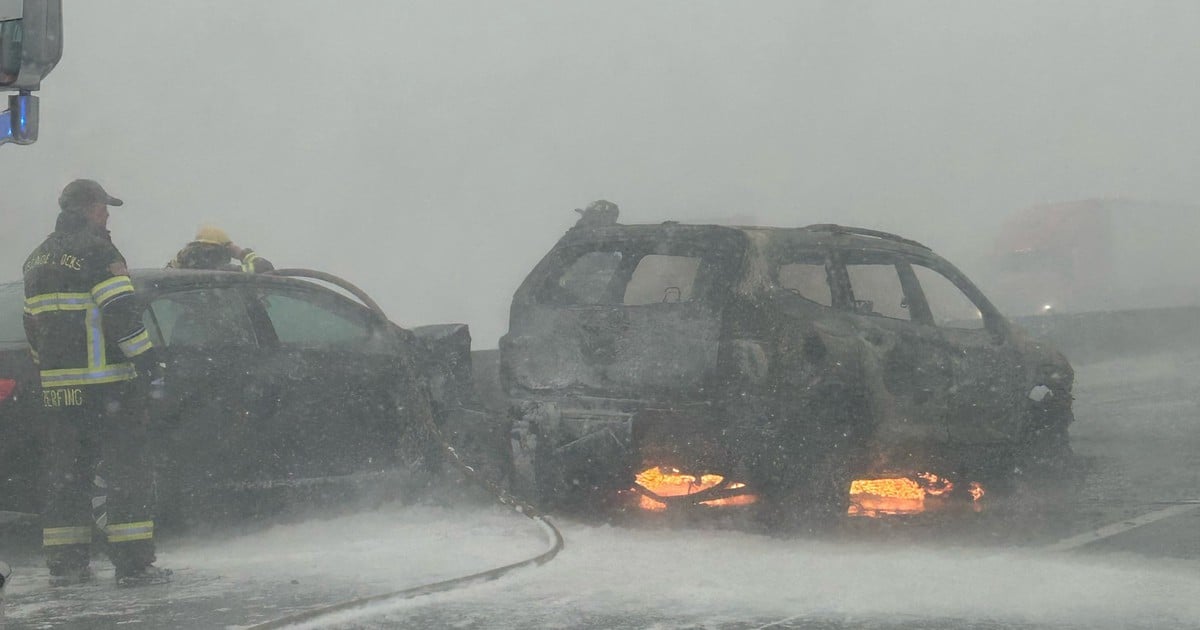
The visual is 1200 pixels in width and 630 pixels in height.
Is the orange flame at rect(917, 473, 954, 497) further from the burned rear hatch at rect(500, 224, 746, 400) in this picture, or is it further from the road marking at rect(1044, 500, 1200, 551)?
the burned rear hatch at rect(500, 224, 746, 400)

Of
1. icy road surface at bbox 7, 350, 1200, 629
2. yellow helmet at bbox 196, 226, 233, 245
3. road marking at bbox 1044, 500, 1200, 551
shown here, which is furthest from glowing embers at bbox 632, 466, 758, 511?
yellow helmet at bbox 196, 226, 233, 245

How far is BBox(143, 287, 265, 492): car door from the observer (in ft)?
20.2

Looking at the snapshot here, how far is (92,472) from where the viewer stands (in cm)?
585

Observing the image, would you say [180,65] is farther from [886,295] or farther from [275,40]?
[886,295]

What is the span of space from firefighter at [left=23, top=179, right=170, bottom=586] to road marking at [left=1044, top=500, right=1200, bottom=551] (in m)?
4.33

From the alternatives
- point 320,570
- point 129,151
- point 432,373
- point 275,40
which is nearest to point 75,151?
point 129,151

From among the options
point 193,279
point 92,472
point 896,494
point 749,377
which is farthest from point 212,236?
point 896,494

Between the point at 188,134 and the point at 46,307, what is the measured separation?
2419 centimetres

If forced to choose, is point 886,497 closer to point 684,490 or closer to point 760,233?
point 684,490

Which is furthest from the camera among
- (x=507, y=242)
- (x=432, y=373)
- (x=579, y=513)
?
(x=507, y=242)

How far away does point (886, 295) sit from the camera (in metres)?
7.65

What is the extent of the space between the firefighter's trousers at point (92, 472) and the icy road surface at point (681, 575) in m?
0.22

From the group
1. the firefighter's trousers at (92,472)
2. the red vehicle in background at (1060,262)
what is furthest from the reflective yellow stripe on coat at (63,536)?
the red vehicle in background at (1060,262)

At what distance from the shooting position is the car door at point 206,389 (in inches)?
242
